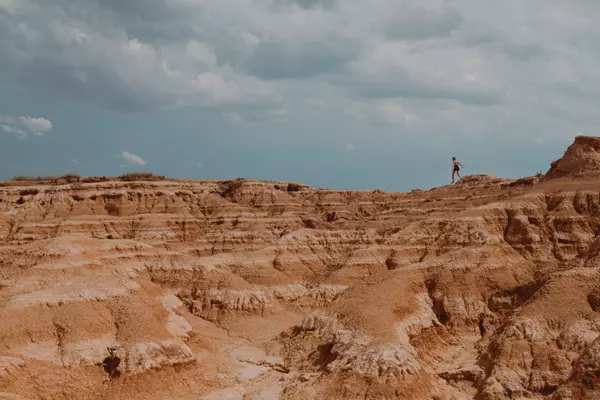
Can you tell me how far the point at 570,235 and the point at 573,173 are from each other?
826 cm

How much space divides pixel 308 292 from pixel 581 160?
98.1ft

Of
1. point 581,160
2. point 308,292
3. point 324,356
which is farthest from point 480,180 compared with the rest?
point 324,356

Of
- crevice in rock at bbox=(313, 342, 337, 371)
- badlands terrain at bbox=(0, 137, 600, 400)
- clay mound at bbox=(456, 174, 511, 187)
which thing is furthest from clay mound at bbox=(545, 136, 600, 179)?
crevice in rock at bbox=(313, 342, 337, 371)

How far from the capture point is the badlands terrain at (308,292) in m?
34.5

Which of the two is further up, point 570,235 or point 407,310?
point 570,235

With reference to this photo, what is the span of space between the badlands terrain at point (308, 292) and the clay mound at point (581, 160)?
0.19 metres

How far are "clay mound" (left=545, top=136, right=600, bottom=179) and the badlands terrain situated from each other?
0.19 m

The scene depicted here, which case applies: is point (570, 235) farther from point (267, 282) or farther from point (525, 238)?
point (267, 282)

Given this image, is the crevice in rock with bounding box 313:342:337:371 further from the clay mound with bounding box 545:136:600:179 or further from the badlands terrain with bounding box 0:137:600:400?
the clay mound with bounding box 545:136:600:179

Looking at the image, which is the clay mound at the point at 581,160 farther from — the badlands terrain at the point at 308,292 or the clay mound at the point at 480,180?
the clay mound at the point at 480,180

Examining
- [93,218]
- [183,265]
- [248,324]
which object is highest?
[93,218]

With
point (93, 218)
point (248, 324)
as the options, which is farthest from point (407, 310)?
point (93, 218)

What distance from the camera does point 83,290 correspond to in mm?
38281

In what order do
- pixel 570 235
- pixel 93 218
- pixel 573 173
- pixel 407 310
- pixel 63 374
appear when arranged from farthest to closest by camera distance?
pixel 93 218 → pixel 573 173 → pixel 570 235 → pixel 407 310 → pixel 63 374
